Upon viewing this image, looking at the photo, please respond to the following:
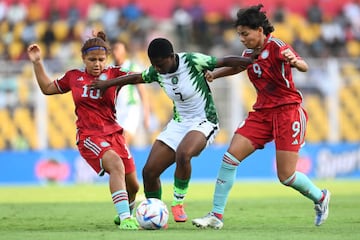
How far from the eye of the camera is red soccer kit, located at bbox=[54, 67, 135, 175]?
9359mm

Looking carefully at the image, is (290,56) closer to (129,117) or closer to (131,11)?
(129,117)

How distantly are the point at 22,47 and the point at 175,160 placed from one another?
1714 cm

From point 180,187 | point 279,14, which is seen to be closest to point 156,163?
point 180,187

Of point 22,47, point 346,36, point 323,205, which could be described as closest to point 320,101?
point 346,36

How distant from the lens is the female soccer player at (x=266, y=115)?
9242 mm

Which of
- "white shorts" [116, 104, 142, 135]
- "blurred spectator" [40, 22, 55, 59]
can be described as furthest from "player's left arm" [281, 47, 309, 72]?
"blurred spectator" [40, 22, 55, 59]

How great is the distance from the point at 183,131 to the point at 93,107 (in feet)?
3.26

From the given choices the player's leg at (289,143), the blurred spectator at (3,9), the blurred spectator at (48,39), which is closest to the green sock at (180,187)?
the player's leg at (289,143)

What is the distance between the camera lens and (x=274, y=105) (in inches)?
367

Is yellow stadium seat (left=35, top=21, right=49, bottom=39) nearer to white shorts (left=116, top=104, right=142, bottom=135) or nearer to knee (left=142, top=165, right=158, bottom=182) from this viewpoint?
white shorts (left=116, top=104, right=142, bottom=135)

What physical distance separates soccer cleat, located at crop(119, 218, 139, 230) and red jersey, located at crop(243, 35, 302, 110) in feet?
5.94

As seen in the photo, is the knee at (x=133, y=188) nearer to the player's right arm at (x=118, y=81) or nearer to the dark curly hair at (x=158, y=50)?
the player's right arm at (x=118, y=81)

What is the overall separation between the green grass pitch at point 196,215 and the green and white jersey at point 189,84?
124 cm

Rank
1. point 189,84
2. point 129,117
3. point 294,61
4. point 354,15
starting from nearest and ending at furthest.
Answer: point 294,61
point 189,84
point 129,117
point 354,15
